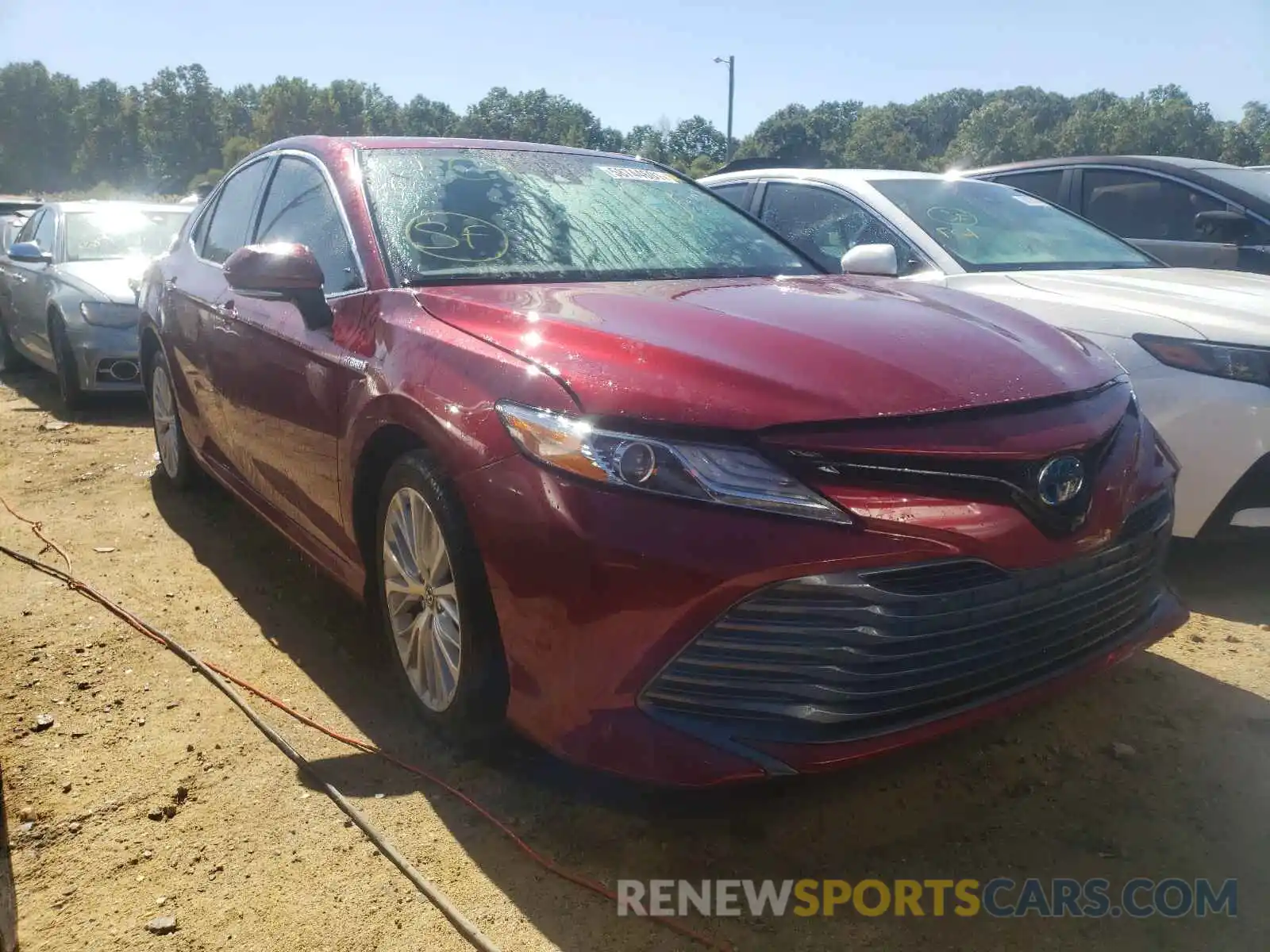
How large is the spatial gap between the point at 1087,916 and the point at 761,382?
1216 mm

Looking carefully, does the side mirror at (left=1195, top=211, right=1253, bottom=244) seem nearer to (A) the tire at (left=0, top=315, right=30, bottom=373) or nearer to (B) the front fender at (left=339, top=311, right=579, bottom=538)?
(B) the front fender at (left=339, top=311, right=579, bottom=538)

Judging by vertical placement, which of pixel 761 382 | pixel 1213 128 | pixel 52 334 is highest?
pixel 1213 128

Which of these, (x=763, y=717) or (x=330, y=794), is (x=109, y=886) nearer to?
(x=330, y=794)

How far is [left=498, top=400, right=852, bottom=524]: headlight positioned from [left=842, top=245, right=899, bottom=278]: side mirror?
186cm

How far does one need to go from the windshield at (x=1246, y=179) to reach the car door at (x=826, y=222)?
→ 2.29 meters

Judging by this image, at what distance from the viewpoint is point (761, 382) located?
2.02 m

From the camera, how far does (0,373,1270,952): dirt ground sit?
6.54ft

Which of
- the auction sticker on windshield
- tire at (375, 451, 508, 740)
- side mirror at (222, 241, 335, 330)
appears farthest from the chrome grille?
the auction sticker on windshield

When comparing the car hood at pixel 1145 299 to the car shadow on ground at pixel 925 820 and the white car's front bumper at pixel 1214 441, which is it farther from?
the car shadow on ground at pixel 925 820

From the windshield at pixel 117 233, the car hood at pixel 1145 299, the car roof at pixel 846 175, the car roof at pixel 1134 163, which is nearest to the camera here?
the car hood at pixel 1145 299

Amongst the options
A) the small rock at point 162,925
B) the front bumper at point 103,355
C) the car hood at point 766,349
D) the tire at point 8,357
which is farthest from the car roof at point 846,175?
the tire at point 8,357

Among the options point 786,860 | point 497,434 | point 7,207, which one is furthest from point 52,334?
point 786,860

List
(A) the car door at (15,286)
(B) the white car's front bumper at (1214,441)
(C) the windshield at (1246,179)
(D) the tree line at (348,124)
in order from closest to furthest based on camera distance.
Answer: (B) the white car's front bumper at (1214,441), (C) the windshield at (1246,179), (A) the car door at (15,286), (D) the tree line at (348,124)

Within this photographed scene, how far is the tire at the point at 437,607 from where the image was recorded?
7.47 feet
